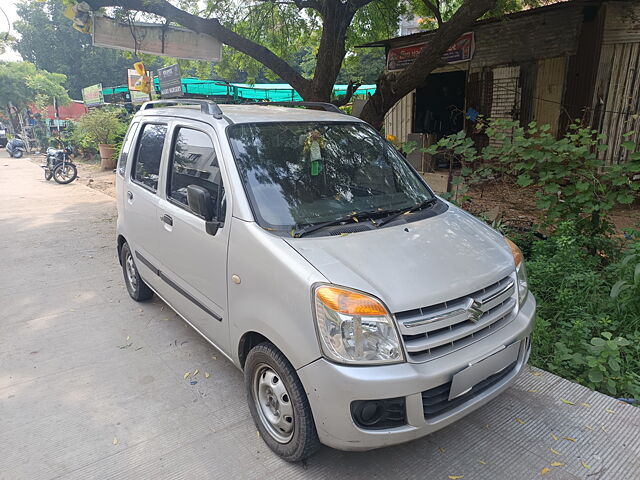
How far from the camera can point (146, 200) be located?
359 centimetres

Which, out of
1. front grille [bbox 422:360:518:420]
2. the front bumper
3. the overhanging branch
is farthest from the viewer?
the overhanging branch

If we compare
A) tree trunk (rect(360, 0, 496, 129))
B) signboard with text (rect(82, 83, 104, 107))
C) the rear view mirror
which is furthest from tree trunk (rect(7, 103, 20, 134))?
the rear view mirror

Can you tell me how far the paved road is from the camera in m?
2.33

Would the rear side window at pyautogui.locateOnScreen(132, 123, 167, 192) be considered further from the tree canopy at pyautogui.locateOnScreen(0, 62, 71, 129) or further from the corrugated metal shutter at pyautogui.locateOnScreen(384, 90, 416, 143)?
the tree canopy at pyautogui.locateOnScreen(0, 62, 71, 129)

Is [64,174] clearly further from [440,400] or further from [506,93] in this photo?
[440,400]

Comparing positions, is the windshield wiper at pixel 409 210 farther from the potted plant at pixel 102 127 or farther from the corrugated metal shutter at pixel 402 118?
the potted plant at pixel 102 127

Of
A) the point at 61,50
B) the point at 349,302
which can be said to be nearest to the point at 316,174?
the point at 349,302

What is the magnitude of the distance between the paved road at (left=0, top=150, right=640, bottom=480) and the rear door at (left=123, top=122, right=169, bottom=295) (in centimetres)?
64

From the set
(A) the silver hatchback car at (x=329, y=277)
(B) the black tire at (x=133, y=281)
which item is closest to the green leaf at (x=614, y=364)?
(A) the silver hatchback car at (x=329, y=277)

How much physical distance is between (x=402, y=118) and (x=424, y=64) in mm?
5915

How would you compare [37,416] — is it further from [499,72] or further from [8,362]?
[499,72]

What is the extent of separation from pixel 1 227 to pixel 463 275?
854cm

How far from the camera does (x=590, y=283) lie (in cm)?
365

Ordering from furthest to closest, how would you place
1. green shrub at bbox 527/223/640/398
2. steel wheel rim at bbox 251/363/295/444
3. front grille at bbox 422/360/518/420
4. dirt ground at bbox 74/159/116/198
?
dirt ground at bbox 74/159/116/198 < green shrub at bbox 527/223/640/398 < steel wheel rim at bbox 251/363/295/444 < front grille at bbox 422/360/518/420
